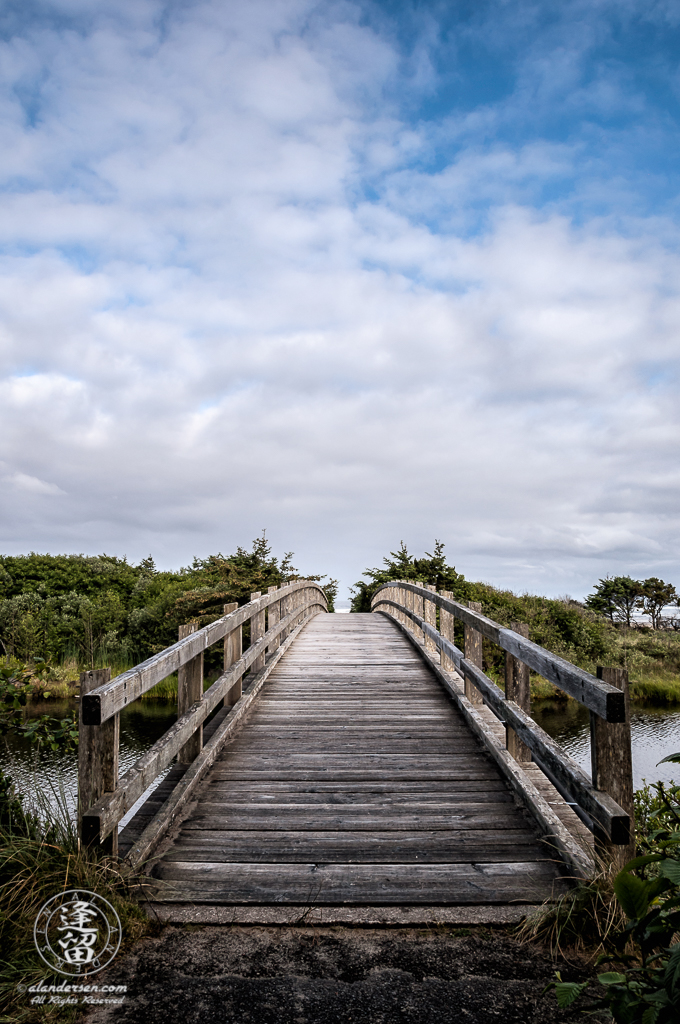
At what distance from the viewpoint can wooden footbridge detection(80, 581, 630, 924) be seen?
113 inches

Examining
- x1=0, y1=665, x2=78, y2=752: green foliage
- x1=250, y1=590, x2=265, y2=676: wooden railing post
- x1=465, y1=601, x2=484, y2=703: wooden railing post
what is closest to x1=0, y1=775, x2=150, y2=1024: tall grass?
x1=0, y1=665, x2=78, y2=752: green foliage

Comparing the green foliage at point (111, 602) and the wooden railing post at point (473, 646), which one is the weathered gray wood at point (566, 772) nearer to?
the wooden railing post at point (473, 646)

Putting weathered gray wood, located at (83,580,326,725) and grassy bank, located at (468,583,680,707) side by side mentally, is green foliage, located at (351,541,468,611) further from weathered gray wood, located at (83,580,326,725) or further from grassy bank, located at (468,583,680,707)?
weathered gray wood, located at (83,580,326,725)

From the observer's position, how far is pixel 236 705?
5.88 m

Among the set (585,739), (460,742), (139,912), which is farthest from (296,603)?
(139,912)

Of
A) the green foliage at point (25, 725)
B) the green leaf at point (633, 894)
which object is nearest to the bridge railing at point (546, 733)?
the green leaf at point (633, 894)

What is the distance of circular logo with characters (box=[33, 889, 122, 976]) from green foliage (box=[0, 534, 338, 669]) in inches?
671

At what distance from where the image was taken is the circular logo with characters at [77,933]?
94.8 inches

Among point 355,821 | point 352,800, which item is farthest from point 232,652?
point 355,821

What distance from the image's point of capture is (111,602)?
31.3 m

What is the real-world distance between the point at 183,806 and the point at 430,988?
2.02m

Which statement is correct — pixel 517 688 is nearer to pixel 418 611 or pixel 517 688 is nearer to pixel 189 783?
pixel 189 783

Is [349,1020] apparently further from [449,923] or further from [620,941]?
[620,941]

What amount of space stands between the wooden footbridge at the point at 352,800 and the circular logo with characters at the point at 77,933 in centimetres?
25
